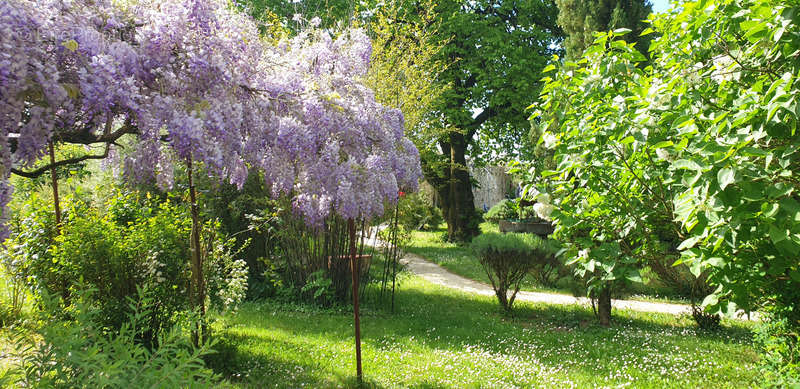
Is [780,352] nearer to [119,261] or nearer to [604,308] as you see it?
[604,308]

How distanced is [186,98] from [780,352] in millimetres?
4075

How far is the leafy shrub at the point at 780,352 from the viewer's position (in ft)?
10.1

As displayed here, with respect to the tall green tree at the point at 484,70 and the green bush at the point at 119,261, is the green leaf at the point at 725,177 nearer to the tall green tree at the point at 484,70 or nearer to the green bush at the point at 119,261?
the green bush at the point at 119,261

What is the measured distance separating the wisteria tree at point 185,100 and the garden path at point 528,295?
458 cm

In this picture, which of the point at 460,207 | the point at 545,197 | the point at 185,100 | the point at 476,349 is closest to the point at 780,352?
Answer: the point at 545,197

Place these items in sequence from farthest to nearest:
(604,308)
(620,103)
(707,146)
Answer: (604,308), (620,103), (707,146)

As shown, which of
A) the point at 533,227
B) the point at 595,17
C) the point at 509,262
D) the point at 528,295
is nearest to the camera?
the point at 509,262

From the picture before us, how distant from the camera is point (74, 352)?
1.67 metres

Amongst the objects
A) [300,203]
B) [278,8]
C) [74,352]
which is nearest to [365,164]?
[300,203]

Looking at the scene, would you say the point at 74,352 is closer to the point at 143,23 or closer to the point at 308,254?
the point at 143,23

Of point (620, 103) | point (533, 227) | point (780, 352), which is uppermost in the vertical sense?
point (620, 103)

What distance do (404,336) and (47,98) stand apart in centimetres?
448

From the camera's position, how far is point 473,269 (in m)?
11.0

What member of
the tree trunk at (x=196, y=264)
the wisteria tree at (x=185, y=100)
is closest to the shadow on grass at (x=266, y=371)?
the tree trunk at (x=196, y=264)
